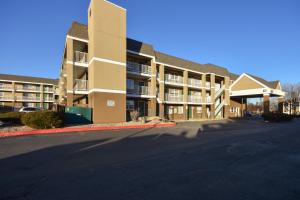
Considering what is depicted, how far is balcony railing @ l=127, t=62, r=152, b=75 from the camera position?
2580 cm

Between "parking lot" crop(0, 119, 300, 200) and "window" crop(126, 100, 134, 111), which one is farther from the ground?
"window" crop(126, 100, 134, 111)

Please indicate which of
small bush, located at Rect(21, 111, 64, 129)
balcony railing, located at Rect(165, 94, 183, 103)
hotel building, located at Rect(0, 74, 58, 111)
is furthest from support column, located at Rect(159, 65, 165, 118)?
hotel building, located at Rect(0, 74, 58, 111)

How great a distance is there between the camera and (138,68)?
26.7m

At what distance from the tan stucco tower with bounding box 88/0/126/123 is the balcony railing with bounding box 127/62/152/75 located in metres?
2.62

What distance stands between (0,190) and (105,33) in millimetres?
19791

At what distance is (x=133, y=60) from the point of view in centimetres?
2764

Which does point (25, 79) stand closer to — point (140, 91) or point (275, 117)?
point (140, 91)

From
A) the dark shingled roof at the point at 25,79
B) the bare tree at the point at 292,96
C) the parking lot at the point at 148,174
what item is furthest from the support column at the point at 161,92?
the bare tree at the point at 292,96

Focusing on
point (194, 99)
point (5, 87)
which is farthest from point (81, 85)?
point (5, 87)

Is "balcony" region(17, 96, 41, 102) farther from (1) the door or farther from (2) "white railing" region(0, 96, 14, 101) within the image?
(1) the door

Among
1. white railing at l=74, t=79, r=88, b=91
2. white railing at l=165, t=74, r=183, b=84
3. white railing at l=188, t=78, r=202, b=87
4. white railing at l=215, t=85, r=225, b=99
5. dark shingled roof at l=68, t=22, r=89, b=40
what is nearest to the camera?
dark shingled roof at l=68, t=22, r=89, b=40

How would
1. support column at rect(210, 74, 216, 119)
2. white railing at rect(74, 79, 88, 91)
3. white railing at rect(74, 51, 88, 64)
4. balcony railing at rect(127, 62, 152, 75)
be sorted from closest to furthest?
1. white railing at rect(74, 51, 88, 64)
2. white railing at rect(74, 79, 88, 91)
3. balcony railing at rect(127, 62, 152, 75)
4. support column at rect(210, 74, 216, 119)

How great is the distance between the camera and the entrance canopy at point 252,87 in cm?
3691

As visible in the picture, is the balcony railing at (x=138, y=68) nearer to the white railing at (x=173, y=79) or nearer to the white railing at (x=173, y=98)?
the white railing at (x=173, y=79)
